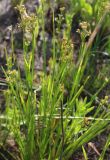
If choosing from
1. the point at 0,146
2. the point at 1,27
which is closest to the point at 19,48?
the point at 1,27

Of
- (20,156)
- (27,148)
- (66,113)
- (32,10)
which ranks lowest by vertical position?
(20,156)

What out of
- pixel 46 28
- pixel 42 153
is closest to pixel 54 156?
pixel 42 153

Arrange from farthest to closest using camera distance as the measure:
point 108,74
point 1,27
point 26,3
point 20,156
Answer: point 26,3 → point 1,27 → point 108,74 → point 20,156

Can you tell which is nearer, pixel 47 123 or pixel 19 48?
pixel 47 123

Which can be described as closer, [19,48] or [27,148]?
[27,148]

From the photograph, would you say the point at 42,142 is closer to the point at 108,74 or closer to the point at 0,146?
the point at 0,146

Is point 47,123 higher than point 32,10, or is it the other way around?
point 32,10

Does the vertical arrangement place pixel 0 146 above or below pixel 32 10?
below

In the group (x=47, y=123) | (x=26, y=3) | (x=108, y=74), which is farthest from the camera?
(x=26, y=3)

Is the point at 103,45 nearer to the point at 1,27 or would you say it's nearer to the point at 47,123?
the point at 1,27

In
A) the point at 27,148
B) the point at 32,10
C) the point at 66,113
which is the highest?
the point at 32,10
